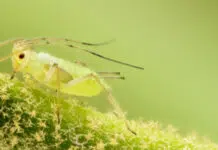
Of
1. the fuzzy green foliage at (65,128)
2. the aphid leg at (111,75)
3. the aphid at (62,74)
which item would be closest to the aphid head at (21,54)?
the aphid at (62,74)

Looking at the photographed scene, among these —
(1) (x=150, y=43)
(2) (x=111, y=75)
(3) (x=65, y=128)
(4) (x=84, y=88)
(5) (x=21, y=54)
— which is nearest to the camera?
(3) (x=65, y=128)

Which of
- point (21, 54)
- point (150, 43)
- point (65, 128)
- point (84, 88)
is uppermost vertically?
point (150, 43)

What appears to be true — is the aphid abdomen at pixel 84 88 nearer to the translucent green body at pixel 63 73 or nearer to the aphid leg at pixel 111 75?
the translucent green body at pixel 63 73

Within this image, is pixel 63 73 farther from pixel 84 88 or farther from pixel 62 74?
pixel 84 88

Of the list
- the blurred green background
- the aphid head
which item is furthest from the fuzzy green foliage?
the blurred green background

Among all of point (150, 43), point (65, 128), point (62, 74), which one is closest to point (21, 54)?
point (62, 74)

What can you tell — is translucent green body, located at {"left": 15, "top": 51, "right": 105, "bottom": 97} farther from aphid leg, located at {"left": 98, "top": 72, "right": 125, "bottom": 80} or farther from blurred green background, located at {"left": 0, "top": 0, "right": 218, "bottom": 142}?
blurred green background, located at {"left": 0, "top": 0, "right": 218, "bottom": 142}
